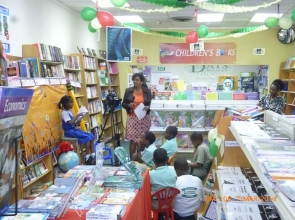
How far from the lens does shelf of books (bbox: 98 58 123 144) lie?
25.4ft

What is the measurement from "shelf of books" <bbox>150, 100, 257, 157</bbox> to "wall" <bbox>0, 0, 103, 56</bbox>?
2.20 m

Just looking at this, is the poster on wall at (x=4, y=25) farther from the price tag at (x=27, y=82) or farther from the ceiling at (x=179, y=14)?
the ceiling at (x=179, y=14)

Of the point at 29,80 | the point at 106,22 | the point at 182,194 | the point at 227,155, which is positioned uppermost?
the point at 106,22

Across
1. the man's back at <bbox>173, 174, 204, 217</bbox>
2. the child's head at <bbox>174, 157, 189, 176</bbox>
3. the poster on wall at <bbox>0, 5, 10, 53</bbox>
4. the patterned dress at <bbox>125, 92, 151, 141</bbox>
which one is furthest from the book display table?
Result: the poster on wall at <bbox>0, 5, 10, 53</bbox>

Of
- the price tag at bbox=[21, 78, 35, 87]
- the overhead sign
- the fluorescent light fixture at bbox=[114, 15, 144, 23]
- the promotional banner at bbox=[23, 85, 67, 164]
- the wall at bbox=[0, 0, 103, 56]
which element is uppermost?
the fluorescent light fixture at bbox=[114, 15, 144, 23]

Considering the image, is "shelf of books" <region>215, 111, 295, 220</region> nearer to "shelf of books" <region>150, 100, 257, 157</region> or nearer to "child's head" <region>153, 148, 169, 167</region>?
"child's head" <region>153, 148, 169, 167</region>

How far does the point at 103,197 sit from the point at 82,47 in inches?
225

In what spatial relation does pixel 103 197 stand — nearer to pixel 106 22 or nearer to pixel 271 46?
pixel 106 22

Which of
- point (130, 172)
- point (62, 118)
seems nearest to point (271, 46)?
point (62, 118)

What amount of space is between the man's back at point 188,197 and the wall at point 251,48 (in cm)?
677

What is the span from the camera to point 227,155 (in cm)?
259

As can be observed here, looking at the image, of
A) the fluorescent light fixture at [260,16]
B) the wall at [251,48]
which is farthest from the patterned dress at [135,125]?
the wall at [251,48]

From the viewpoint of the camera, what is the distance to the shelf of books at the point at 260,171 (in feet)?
3.67

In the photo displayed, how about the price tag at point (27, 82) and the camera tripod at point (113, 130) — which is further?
the camera tripod at point (113, 130)
